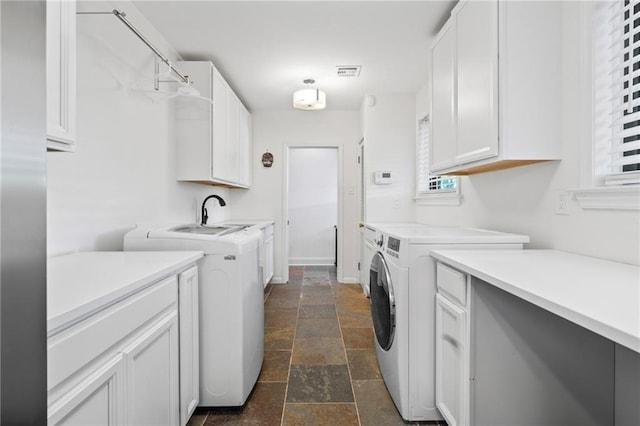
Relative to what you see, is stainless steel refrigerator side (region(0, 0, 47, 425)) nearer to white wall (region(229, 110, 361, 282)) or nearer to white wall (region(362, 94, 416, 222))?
white wall (region(362, 94, 416, 222))

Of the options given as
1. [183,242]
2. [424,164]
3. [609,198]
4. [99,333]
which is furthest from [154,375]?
[424,164]

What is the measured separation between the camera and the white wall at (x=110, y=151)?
4.71ft

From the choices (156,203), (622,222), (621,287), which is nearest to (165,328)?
(156,203)

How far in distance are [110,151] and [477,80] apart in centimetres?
207

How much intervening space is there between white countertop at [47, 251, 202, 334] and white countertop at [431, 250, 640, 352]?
3.80ft

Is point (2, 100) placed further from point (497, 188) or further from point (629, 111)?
point (497, 188)

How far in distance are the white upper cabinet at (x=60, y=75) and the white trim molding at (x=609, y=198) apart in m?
1.97

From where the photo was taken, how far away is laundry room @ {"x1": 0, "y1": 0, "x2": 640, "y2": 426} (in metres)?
0.69

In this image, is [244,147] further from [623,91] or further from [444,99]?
[623,91]

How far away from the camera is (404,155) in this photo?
3.66 metres

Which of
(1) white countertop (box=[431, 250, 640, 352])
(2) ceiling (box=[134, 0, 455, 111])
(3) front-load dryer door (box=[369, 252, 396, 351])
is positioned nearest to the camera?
(1) white countertop (box=[431, 250, 640, 352])

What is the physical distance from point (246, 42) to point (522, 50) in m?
1.97

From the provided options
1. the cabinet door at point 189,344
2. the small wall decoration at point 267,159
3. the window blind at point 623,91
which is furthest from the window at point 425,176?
the cabinet door at point 189,344

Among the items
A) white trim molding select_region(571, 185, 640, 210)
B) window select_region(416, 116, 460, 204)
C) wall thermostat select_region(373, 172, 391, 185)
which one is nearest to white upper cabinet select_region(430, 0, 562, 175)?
white trim molding select_region(571, 185, 640, 210)
